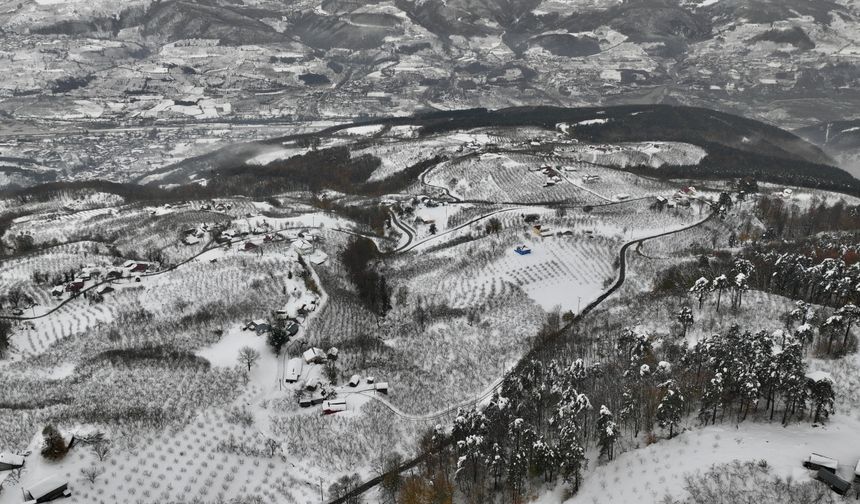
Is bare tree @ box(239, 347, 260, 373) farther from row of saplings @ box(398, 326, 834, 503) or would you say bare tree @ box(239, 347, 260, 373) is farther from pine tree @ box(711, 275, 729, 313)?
pine tree @ box(711, 275, 729, 313)

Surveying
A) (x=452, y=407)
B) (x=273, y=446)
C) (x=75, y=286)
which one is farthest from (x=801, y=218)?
(x=75, y=286)

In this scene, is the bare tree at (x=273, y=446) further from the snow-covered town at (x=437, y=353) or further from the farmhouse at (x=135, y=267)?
the farmhouse at (x=135, y=267)

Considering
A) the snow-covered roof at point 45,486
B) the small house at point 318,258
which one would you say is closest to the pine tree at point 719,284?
the small house at point 318,258

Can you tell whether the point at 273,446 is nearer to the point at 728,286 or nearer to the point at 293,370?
the point at 293,370

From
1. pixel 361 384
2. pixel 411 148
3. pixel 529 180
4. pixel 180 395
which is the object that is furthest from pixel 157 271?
pixel 411 148

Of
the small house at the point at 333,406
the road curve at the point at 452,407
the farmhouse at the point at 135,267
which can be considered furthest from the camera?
the farmhouse at the point at 135,267

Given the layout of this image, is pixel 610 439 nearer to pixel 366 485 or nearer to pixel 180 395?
pixel 366 485

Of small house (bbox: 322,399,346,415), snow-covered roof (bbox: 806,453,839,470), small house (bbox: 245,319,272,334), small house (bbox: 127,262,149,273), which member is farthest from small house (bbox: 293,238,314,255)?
snow-covered roof (bbox: 806,453,839,470)
